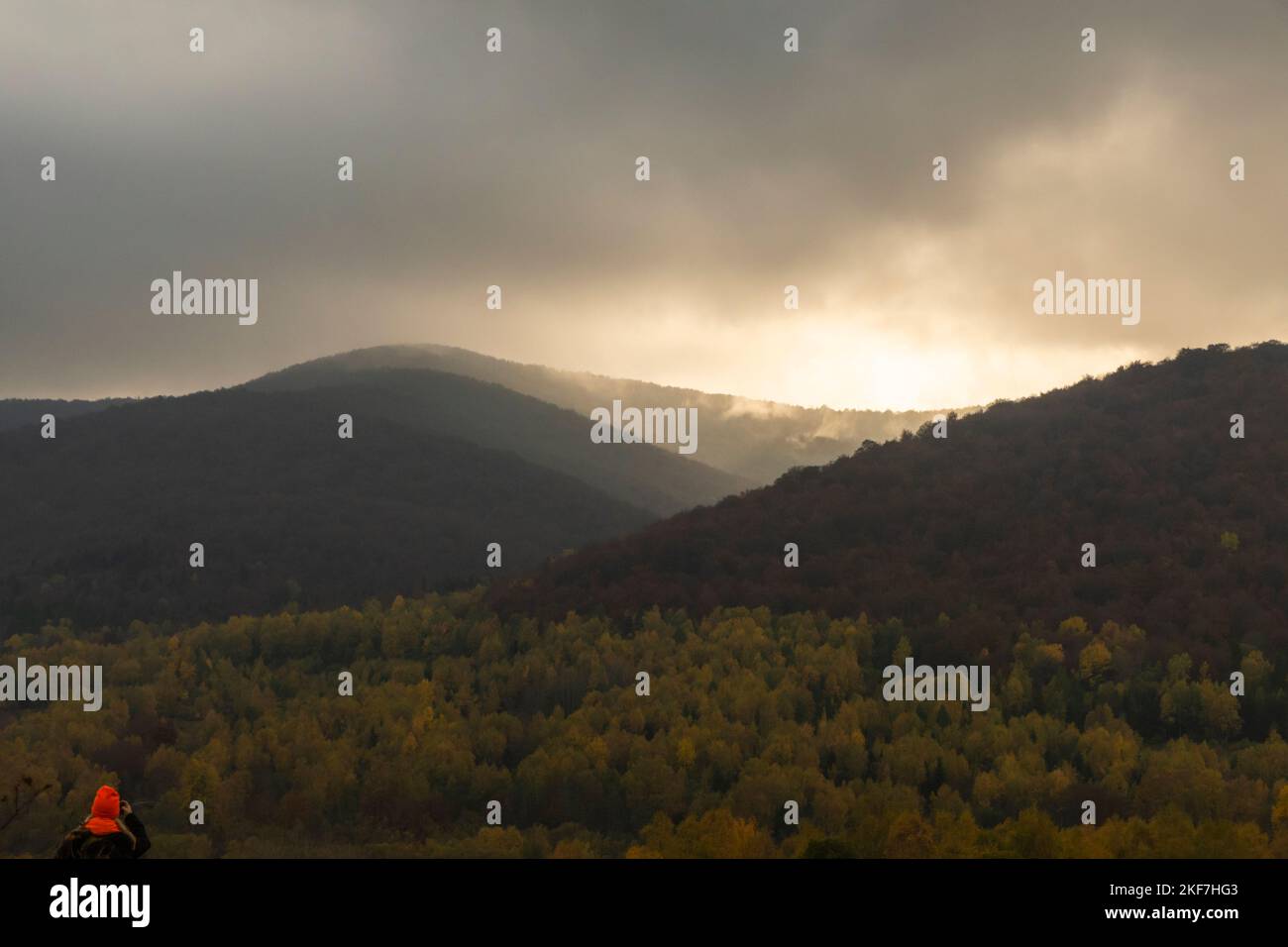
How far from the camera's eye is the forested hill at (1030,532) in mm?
77500

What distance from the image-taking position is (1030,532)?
3561 inches

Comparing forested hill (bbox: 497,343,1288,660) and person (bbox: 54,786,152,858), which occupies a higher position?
→ forested hill (bbox: 497,343,1288,660)

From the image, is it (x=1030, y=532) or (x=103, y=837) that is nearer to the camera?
(x=103, y=837)

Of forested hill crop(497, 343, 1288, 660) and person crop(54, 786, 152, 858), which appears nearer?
person crop(54, 786, 152, 858)

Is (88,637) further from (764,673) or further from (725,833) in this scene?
(725,833)

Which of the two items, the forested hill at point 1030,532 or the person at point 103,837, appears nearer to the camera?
the person at point 103,837

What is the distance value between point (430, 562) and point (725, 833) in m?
157

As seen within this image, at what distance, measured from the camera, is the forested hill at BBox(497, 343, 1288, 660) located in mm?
77500

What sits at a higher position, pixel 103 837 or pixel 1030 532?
pixel 1030 532

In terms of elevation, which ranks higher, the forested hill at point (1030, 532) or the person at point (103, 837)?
the forested hill at point (1030, 532)

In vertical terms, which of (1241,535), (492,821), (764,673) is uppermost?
(1241,535)

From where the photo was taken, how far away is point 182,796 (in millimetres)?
57500
